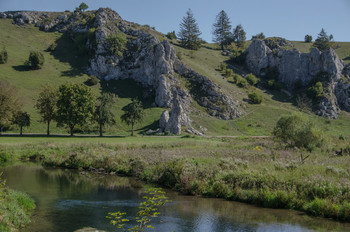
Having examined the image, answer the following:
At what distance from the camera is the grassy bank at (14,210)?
17.2 meters

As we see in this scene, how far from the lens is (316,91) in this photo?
413 ft

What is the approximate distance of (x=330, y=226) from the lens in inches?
764

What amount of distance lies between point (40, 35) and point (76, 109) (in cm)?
8354

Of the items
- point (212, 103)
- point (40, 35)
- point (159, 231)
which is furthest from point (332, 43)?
point (159, 231)

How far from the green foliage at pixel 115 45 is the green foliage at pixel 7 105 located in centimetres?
5029

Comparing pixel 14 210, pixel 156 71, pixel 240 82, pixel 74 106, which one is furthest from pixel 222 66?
pixel 14 210

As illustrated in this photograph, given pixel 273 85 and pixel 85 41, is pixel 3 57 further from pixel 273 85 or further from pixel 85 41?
pixel 273 85

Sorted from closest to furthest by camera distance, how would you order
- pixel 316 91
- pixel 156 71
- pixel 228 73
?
pixel 156 71 → pixel 316 91 → pixel 228 73

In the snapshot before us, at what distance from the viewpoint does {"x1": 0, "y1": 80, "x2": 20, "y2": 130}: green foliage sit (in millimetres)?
74938

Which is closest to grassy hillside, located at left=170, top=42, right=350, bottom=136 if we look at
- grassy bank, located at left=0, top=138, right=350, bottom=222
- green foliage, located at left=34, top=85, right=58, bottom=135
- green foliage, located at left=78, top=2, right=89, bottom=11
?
green foliage, located at left=34, top=85, right=58, bottom=135

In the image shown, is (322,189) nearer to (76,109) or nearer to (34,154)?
(34,154)

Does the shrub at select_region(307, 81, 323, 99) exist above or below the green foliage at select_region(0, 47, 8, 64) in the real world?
below

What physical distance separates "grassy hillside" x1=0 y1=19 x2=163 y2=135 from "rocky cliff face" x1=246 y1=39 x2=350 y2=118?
214 ft

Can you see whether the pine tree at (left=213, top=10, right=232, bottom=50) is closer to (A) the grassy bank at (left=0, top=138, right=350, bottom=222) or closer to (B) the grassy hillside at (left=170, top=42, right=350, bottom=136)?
(B) the grassy hillside at (left=170, top=42, right=350, bottom=136)
